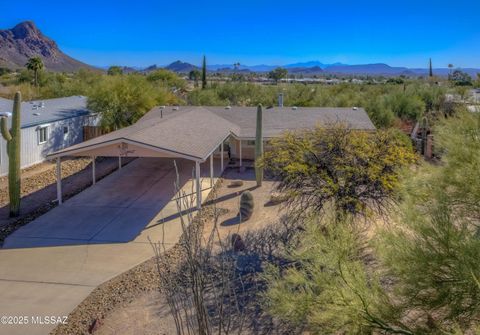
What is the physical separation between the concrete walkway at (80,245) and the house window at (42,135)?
6.86 m

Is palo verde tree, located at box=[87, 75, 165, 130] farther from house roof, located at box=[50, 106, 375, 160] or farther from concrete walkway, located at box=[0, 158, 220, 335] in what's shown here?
concrete walkway, located at box=[0, 158, 220, 335]

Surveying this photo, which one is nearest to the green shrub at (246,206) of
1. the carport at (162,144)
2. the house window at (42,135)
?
the carport at (162,144)

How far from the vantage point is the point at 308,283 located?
6.75 metres

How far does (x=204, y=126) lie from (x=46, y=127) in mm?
9371

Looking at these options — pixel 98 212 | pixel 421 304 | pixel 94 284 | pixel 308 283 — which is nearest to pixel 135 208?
pixel 98 212

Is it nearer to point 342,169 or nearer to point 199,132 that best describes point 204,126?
point 199,132

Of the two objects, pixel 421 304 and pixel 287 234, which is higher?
pixel 421 304

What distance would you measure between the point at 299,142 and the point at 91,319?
7.45m

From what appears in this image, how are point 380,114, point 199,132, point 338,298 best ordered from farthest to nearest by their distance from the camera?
point 380,114, point 199,132, point 338,298

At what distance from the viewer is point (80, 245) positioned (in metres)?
14.0

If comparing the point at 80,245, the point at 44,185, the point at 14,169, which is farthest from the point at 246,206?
the point at 44,185

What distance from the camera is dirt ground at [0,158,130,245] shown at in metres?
16.8

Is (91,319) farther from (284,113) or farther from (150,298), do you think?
(284,113)

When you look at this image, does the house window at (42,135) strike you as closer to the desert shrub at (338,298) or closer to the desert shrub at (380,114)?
the desert shrub at (380,114)
